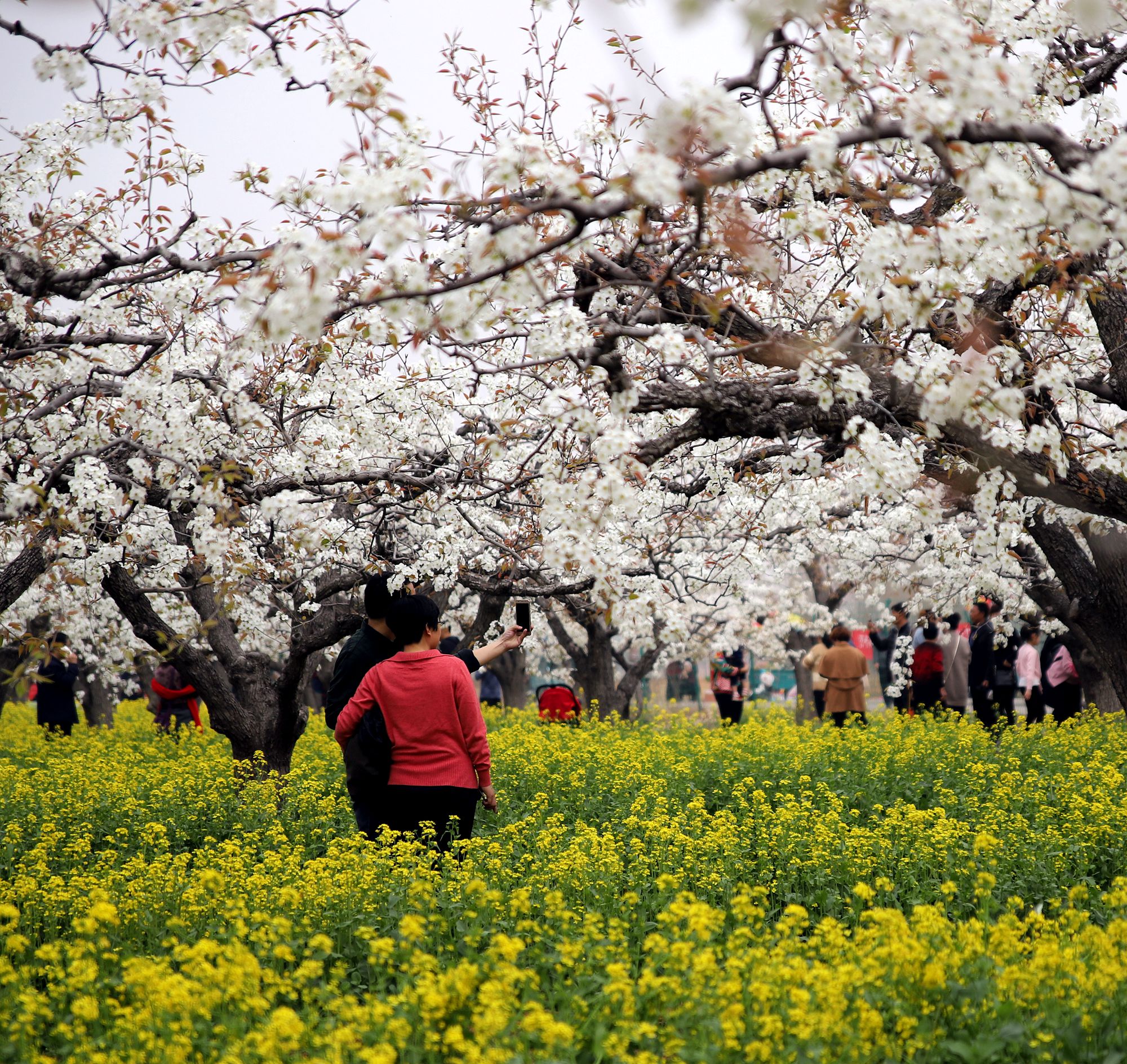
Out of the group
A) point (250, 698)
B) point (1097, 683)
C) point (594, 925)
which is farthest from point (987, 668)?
point (594, 925)

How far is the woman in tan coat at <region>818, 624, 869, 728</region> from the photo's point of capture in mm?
14367

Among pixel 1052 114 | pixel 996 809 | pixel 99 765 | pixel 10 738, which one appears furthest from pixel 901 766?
pixel 10 738

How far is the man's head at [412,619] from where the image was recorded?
5.71 meters

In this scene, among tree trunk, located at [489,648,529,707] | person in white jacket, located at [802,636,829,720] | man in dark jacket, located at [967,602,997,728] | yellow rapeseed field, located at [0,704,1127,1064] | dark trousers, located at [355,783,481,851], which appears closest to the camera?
yellow rapeseed field, located at [0,704,1127,1064]

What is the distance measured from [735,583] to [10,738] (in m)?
11.7

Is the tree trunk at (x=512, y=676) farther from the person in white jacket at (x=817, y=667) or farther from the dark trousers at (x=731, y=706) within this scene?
the person in white jacket at (x=817, y=667)

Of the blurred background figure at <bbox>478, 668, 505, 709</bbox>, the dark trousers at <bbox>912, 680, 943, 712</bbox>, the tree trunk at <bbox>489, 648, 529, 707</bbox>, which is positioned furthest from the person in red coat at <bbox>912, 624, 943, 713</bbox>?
the blurred background figure at <bbox>478, 668, 505, 709</bbox>

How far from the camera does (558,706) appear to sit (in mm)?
16297

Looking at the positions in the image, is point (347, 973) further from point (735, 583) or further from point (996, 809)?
point (735, 583)

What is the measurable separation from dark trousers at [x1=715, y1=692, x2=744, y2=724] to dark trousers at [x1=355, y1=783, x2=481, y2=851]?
12.5 metres

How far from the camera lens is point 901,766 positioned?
9750 mm

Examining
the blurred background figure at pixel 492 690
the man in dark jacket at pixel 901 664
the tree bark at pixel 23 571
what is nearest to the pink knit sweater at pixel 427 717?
the tree bark at pixel 23 571

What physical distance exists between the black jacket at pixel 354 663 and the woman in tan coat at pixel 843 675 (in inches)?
361

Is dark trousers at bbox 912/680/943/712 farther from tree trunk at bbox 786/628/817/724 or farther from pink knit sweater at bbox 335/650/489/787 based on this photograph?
pink knit sweater at bbox 335/650/489/787
